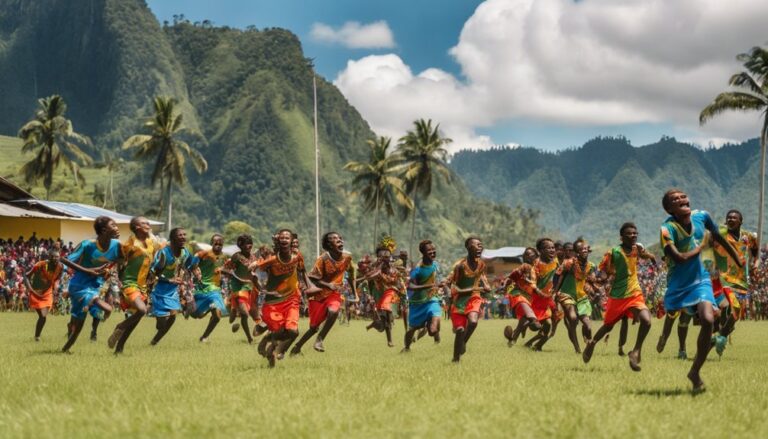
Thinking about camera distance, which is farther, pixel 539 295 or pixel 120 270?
pixel 539 295

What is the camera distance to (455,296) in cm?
1263

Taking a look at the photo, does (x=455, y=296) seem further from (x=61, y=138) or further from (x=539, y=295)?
(x=61, y=138)

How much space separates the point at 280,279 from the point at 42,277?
9104 mm

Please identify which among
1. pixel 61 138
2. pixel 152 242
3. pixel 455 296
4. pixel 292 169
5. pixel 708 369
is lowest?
pixel 708 369

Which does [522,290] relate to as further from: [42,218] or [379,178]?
[379,178]

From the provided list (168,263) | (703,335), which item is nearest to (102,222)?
(168,263)

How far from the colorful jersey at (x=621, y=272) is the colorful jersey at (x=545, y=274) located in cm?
350

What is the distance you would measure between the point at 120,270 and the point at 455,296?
5001 mm

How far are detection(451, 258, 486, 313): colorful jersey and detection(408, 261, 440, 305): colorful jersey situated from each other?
1.60 m

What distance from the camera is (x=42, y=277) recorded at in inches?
702

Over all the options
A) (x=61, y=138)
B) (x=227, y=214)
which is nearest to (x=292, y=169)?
(x=227, y=214)

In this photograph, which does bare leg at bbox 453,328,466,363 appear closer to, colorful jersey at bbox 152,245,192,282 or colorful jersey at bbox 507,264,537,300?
colorful jersey at bbox 507,264,537,300

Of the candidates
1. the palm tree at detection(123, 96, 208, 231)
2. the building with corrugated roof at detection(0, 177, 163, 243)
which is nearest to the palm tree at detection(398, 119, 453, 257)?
the palm tree at detection(123, 96, 208, 231)

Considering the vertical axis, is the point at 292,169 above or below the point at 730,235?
above
